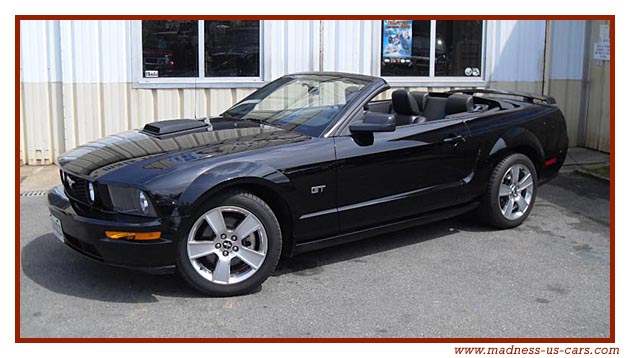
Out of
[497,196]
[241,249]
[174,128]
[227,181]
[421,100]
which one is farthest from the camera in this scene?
[421,100]

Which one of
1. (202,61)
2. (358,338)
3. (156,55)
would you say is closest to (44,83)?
(156,55)

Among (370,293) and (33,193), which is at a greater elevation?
(33,193)

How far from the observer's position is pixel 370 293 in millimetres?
4902

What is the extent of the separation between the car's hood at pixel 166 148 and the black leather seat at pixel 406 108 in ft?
4.72

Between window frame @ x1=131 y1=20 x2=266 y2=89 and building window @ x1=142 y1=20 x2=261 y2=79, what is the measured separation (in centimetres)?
1

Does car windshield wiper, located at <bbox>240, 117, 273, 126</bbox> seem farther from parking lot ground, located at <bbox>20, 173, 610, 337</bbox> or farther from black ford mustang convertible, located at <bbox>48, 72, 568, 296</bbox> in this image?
parking lot ground, located at <bbox>20, 173, 610, 337</bbox>

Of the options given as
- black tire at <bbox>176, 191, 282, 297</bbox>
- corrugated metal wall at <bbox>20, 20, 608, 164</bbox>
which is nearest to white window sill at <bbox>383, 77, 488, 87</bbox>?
corrugated metal wall at <bbox>20, 20, 608, 164</bbox>

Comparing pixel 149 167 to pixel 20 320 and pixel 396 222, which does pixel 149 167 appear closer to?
pixel 20 320

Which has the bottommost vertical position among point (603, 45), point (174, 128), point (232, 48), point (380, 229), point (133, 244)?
point (380, 229)

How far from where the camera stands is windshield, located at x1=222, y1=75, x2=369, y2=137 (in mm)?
5531

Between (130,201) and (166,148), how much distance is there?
0.61m

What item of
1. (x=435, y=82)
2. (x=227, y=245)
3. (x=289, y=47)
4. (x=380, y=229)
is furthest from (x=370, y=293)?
(x=435, y=82)

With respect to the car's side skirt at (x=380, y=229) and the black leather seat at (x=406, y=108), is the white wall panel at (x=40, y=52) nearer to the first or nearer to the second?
the black leather seat at (x=406, y=108)

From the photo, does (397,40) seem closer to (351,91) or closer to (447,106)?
(447,106)
